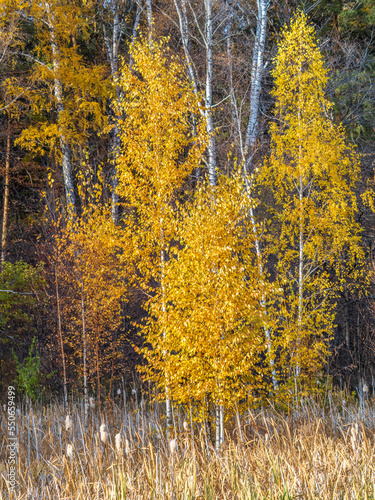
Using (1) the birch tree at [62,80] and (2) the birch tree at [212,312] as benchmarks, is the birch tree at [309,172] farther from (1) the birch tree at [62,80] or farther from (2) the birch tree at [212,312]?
(1) the birch tree at [62,80]

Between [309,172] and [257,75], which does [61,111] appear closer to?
[257,75]

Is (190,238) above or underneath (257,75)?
underneath

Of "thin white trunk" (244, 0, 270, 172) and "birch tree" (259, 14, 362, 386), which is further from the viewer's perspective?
"thin white trunk" (244, 0, 270, 172)

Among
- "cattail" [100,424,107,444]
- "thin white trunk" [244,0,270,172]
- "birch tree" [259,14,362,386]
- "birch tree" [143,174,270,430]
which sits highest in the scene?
"thin white trunk" [244,0,270,172]

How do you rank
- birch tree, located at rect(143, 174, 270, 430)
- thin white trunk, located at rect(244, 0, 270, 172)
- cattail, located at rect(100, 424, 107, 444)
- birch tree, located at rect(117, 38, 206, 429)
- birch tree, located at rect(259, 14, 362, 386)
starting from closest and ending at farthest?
cattail, located at rect(100, 424, 107, 444)
birch tree, located at rect(143, 174, 270, 430)
birch tree, located at rect(117, 38, 206, 429)
birch tree, located at rect(259, 14, 362, 386)
thin white trunk, located at rect(244, 0, 270, 172)

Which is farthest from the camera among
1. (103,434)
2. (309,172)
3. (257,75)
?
(257,75)

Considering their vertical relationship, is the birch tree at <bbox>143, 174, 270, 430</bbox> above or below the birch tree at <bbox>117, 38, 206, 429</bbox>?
below

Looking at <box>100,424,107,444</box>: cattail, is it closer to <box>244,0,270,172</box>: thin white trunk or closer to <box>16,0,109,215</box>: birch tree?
<box>244,0,270,172</box>: thin white trunk

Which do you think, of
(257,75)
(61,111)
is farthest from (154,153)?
(61,111)

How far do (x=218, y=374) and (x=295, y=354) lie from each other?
3.07 m

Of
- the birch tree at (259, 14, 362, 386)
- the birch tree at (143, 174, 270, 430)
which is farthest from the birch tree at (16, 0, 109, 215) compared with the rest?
the birch tree at (143, 174, 270, 430)

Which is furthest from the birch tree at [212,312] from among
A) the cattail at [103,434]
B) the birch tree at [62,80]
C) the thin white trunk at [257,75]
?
the birch tree at [62,80]

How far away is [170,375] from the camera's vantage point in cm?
657

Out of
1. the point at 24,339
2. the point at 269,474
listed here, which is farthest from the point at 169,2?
the point at 269,474
